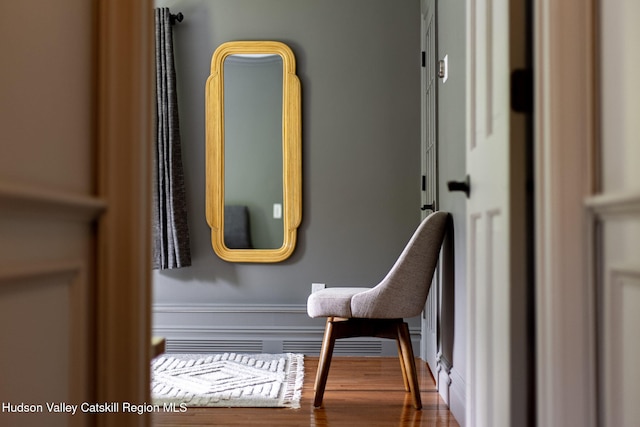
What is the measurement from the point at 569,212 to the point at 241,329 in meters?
3.01

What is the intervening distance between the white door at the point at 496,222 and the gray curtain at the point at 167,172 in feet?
8.45

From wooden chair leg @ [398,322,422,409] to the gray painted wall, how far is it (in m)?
1.12

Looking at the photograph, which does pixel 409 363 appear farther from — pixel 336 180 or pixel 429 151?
pixel 336 180

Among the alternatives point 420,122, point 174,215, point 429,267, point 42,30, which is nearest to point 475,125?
point 42,30

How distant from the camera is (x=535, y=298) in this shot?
1143 millimetres

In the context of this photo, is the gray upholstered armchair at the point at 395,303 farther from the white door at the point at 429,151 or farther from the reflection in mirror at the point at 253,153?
the reflection in mirror at the point at 253,153

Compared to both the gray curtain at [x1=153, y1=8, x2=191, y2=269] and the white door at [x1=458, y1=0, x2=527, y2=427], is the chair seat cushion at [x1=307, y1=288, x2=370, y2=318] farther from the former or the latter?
the gray curtain at [x1=153, y1=8, x2=191, y2=269]

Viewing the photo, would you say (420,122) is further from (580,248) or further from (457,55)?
(580,248)

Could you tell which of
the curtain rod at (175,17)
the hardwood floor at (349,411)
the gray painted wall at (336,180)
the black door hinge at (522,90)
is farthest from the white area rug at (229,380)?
the curtain rod at (175,17)

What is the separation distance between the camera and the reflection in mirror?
3.85 metres

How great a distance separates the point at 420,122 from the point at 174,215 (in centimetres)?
168

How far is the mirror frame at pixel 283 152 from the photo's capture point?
3.84 metres

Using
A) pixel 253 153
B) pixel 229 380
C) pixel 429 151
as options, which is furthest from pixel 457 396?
pixel 253 153

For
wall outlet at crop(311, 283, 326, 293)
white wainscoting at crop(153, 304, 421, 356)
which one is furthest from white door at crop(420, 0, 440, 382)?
wall outlet at crop(311, 283, 326, 293)
